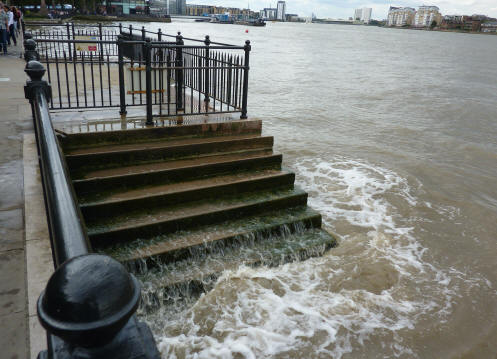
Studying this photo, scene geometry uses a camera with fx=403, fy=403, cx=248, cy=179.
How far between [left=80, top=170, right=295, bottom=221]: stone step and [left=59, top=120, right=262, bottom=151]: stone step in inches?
35.2

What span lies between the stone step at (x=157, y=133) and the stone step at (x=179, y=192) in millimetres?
895

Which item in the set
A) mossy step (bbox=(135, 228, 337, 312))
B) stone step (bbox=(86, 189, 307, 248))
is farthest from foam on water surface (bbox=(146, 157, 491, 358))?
stone step (bbox=(86, 189, 307, 248))

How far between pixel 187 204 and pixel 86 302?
17.4ft

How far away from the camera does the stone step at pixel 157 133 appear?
6.08 meters

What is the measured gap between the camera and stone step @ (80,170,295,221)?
5.53 metres

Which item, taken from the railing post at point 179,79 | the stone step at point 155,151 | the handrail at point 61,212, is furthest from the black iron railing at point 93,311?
the railing post at point 179,79

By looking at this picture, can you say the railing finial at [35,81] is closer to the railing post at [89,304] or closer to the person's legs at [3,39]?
the railing post at [89,304]

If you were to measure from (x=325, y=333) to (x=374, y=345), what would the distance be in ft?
1.97

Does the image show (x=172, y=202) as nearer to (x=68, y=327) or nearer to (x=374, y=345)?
(x=374, y=345)

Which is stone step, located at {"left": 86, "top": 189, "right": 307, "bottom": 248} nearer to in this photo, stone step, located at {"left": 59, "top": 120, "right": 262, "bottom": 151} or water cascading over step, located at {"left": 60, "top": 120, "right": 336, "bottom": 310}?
water cascading over step, located at {"left": 60, "top": 120, "right": 336, "bottom": 310}

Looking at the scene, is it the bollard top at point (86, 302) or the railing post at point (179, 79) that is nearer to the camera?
the bollard top at point (86, 302)

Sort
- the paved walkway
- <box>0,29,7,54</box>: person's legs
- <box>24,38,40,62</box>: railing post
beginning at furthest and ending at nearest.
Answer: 1. <box>0,29,7,54</box>: person's legs
2. <box>24,38,40,62</box>: railing post
3. the paved walkway

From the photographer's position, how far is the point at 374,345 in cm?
494

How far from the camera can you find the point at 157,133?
6648mm
